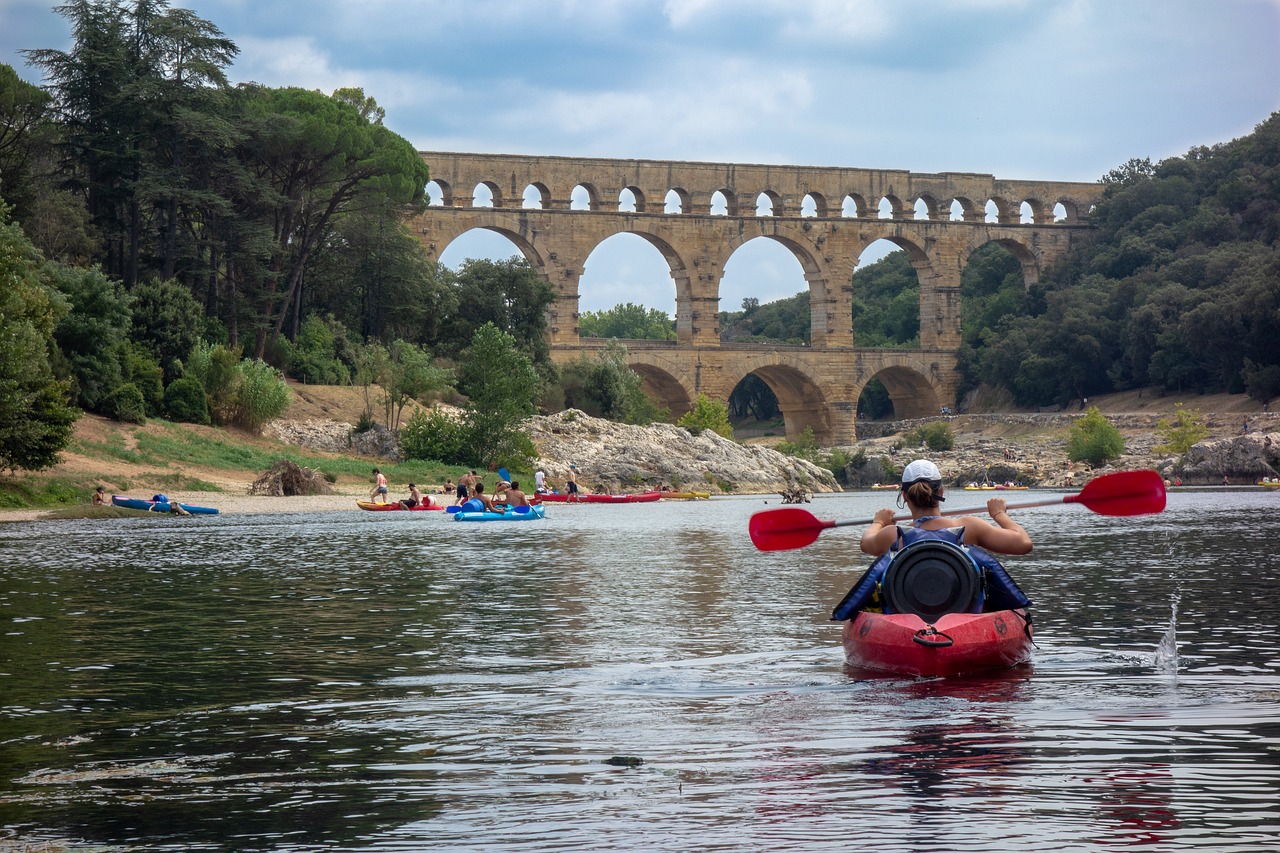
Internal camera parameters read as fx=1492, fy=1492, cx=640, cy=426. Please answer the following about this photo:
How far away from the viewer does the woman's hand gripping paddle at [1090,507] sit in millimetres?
9375

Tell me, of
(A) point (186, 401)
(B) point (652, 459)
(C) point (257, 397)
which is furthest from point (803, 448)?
(A) point (186, 401)

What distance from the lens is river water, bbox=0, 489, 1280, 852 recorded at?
16.3 ft

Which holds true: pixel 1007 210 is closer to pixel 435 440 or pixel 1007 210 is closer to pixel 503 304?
pixel 503 304

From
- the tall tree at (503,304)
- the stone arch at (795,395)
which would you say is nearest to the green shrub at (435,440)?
the tall tree at (503,304)

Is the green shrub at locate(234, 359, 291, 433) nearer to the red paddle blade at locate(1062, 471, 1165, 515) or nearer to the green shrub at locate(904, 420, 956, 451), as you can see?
the red paddle blade at locate(1062, 471, 1165, 515)

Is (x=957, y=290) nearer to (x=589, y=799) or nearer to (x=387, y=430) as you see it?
(x=387, y=430)

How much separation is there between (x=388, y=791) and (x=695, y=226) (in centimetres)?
5821

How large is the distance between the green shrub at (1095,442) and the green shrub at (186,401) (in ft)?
103

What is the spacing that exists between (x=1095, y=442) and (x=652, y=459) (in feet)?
55.5

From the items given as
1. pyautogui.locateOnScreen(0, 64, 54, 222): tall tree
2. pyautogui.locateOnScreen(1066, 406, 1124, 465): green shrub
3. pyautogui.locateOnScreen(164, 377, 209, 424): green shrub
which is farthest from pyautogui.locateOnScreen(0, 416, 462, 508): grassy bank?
pyautogui.locateOnScreen(1066, 406, 1124, 465): green shrub

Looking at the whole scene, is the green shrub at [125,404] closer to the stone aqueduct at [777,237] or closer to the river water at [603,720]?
the river water at [603,720]

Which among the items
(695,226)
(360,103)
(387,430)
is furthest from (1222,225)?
(387,430)

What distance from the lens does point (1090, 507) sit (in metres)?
9.26

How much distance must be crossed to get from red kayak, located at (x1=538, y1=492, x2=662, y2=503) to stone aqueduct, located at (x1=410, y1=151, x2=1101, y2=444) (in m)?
16.7
